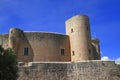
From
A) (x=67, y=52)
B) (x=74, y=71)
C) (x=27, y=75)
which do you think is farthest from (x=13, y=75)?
(x=67, y=52)

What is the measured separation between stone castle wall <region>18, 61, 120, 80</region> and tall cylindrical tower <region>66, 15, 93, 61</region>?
7.46 meters

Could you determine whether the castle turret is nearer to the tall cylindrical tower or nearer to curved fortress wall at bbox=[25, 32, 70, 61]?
the tall cylindrical tower

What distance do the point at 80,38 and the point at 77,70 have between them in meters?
9.23

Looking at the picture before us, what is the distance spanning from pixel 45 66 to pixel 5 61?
10.2 metres

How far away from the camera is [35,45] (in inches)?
1479

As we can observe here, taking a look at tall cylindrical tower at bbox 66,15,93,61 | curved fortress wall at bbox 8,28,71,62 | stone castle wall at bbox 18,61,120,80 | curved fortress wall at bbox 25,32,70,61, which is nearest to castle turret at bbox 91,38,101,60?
tall cylindrical tower at bbox 66,15,93,61

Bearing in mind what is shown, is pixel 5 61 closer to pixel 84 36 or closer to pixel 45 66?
pixel 45 66

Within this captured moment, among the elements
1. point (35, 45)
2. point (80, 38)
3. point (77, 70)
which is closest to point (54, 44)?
point (35, 45)

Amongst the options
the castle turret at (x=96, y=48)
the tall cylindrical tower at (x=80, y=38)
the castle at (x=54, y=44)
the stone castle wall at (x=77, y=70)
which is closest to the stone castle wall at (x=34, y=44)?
the castle at (x=54, y=44)

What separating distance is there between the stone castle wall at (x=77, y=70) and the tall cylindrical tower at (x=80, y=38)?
7.46 metres

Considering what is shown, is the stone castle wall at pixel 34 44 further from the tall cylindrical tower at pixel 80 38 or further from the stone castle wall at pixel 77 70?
the stone castle wall at pixel 77 70

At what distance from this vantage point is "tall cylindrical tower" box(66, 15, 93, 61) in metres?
37.4

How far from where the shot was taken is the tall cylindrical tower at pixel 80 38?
1471 inches

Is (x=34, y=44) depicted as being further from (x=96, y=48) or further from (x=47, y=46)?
(x=96, y=48)
